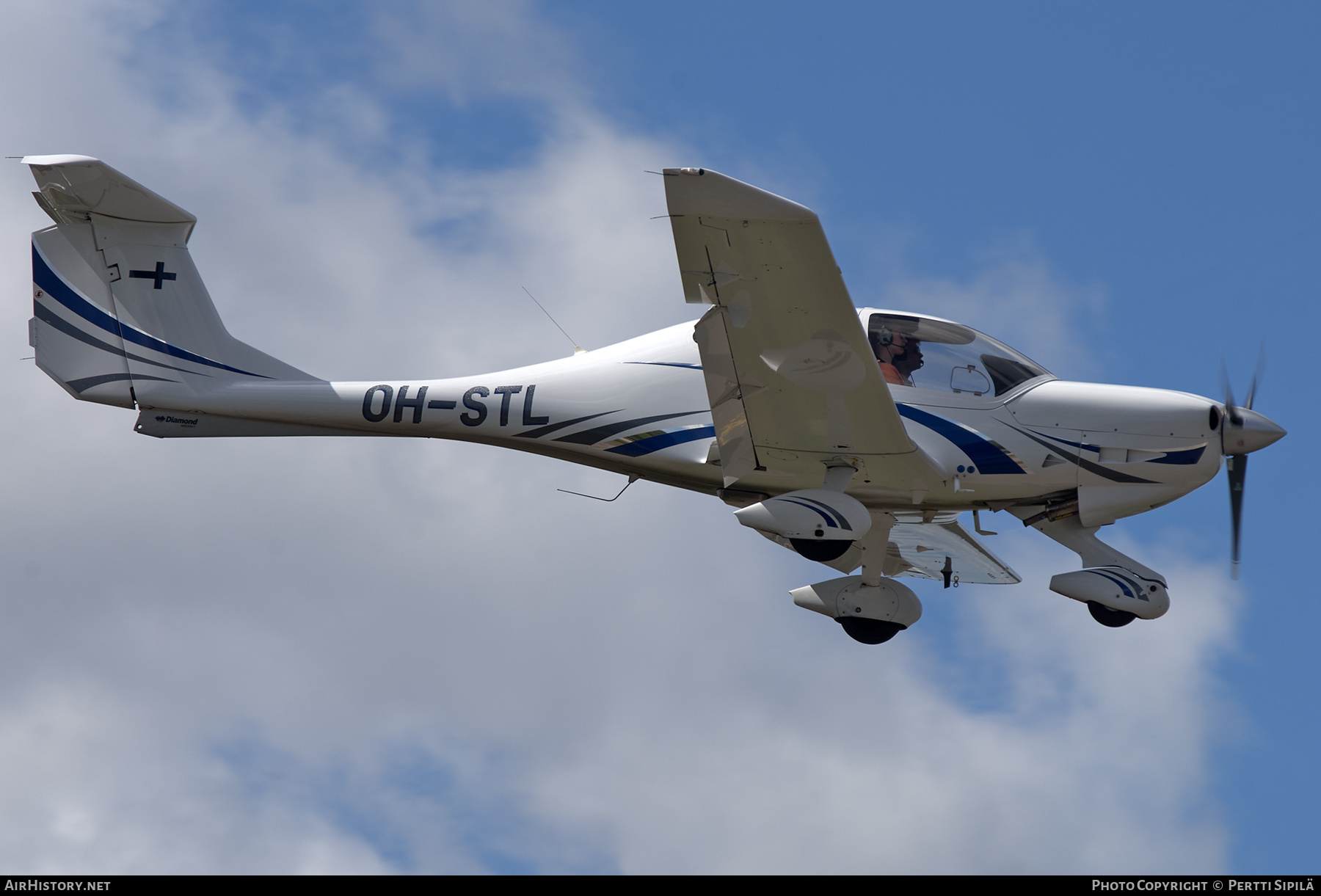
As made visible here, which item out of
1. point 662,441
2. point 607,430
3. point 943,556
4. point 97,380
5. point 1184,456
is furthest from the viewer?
point 943,556

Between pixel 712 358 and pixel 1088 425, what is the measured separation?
3.59 m

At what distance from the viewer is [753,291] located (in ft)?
34.6

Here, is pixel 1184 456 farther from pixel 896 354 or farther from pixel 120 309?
pixel 120 309

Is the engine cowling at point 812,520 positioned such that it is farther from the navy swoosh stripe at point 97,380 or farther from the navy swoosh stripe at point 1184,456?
the navy swoosh stripe at point 97,380

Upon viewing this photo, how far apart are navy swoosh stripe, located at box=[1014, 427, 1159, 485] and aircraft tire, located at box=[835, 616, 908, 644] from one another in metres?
Result: 2.66

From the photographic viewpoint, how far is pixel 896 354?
480 inches

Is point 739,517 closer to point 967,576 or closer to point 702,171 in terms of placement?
point 702,171

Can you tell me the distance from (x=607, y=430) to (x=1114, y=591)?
4.82 metres

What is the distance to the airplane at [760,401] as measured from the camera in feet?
35.3

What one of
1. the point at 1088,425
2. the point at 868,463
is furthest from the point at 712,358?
the point at 1088,425

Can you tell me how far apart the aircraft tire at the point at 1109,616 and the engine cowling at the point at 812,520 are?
7.52 feet

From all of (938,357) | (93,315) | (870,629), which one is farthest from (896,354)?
(93,315)

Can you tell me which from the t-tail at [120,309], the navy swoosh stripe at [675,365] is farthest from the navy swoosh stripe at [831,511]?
the t-tail at [120,309]

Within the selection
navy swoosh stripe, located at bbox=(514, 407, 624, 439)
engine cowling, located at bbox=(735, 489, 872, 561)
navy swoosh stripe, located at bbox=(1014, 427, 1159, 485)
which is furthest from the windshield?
navy swoosh stripe, located at bbox=(514, 407, 624, 439)
